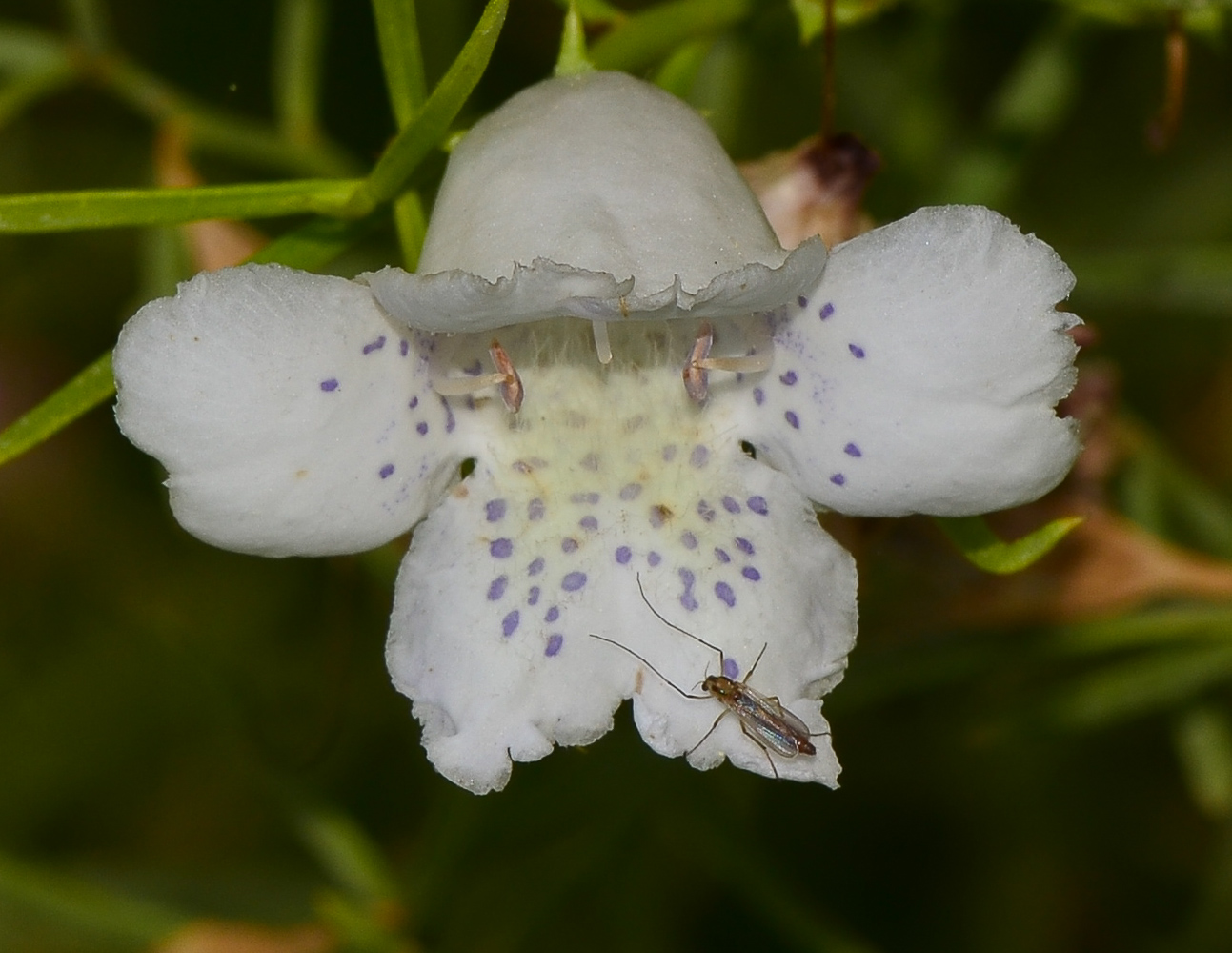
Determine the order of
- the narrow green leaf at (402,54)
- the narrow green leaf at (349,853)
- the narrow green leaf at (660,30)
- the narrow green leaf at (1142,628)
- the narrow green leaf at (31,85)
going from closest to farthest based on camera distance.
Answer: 1. the narrow green leaf at (402,54)
2. the narrow green leaf at (660,30)
3. the narrow green leaf at (31,85)
4. the narrow green leaf at (1142,628)
5. the narrow green leaf at (349,853)

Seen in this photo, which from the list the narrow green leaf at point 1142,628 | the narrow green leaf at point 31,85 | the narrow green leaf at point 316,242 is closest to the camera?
the narrow green leaf at point 316,242

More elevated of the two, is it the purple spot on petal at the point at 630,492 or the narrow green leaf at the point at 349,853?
the purple spot on petal at the point at 630,492

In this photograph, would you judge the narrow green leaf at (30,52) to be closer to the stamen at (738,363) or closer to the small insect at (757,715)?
the stamen at (738,363)

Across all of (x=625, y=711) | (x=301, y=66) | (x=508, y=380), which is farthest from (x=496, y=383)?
(x=301, y=66)

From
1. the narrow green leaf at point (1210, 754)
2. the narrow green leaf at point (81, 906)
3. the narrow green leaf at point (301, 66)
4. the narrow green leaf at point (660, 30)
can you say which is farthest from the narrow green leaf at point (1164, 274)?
the narrow green leaf at point (81, 906)

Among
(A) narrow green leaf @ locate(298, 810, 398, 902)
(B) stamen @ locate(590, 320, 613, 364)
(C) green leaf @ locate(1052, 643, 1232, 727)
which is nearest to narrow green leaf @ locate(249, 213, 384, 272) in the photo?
(B) stamen @ locate(590, 320, 613, 364)

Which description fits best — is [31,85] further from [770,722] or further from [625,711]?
[770,722]
